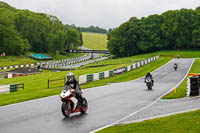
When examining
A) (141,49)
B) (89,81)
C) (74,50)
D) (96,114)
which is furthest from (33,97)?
(74,50)

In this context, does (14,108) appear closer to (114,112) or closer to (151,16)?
(114,112)

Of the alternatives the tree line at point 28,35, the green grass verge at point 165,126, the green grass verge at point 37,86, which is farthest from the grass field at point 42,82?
the tree line at point 28,35

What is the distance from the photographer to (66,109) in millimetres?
12297

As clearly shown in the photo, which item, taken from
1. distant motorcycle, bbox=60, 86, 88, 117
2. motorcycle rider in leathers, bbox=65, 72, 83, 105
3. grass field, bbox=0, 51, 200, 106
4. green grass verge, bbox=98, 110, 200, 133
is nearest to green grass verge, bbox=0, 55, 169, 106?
grass field, bbox=0, 51, 200, 106

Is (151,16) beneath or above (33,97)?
above

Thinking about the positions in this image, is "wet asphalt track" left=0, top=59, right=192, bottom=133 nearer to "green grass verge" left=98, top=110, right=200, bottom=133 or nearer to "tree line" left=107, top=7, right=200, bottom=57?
"green grass verge" left=98, top=110, right=200, bottom=133

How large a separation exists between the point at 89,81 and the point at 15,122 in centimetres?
2257

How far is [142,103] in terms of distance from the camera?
16594 mm

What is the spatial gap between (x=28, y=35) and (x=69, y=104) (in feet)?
367

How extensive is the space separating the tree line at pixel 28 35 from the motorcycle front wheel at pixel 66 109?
292 ft

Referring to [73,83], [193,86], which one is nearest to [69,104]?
[73,83]

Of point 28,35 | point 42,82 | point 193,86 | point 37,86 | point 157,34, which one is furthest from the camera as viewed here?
point 28,35

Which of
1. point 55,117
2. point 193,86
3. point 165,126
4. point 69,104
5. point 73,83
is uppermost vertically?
point 73,83

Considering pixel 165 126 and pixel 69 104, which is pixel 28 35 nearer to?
pixel 69 104
